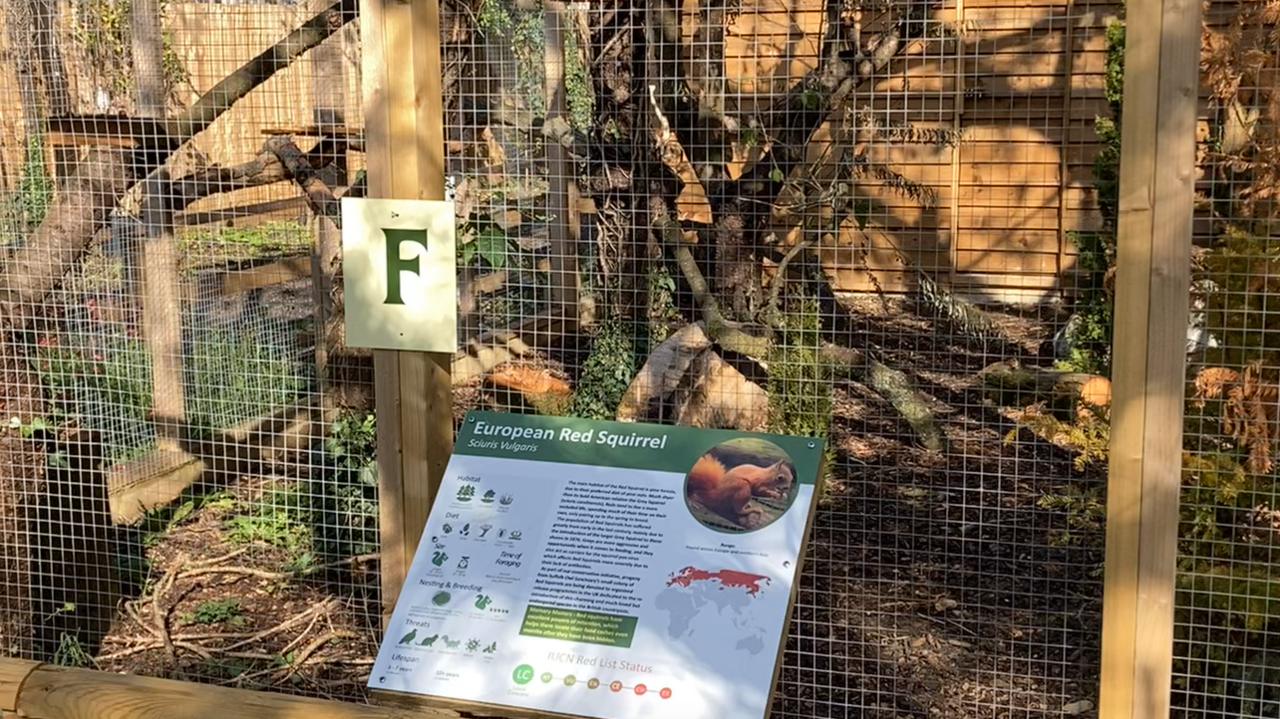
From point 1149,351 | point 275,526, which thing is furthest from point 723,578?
point 275,526

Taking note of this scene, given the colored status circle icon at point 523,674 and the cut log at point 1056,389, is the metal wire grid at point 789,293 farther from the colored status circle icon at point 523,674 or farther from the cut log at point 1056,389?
the colored status circle icon at point 523,674

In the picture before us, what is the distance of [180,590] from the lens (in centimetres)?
474

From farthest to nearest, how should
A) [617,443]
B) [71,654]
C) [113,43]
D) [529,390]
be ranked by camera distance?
[529,390] → [113,43] → [71,654] → [617,443]

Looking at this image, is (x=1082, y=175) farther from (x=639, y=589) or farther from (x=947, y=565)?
(x=639, y=589)

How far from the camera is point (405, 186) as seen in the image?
2.82 meters

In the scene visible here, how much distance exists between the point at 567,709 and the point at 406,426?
0.83 meters

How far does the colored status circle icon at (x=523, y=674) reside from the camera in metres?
2.46

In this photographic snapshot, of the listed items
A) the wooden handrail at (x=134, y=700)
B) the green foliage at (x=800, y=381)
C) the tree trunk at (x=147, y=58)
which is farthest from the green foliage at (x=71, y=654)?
the green foliage at (x=800, y=381)

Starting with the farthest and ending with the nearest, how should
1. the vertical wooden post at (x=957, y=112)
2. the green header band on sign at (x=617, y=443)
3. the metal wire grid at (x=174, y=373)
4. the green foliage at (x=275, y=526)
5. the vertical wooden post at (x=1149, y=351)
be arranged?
the green foliage at (x=275, y=526) → the metal wire grid at (x=174, y=373) → the vertical wooden post at (x=957, y=112) → the green header band on sign at (x=617, y=443) → the vertical wooden post at (x=1149, y=351)

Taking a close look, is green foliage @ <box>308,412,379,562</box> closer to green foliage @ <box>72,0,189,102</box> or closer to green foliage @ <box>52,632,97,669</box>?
green foliage @ <box>52,632,97,669</box>

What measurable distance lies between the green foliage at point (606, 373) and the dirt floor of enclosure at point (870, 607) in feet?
1.97

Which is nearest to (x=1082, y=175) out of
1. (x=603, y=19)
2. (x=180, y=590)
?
(x=603, y=19)

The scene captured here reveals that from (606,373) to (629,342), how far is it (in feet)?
0.55

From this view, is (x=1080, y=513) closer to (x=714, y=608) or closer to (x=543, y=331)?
(x=543, y=331)
